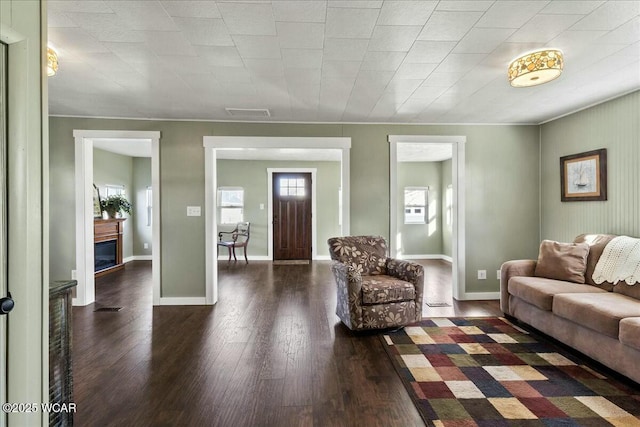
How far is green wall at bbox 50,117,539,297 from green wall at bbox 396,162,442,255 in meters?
3.22

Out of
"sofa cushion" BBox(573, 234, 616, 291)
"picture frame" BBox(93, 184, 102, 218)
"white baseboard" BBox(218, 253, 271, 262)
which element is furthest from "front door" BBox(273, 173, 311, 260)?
"sofa cushion" BBox(573, 234, 616, 291)

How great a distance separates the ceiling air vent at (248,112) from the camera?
3.61 m

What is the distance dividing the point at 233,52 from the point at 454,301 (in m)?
3.81

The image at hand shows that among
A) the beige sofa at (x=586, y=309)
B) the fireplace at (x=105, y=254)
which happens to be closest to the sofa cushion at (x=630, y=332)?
the beige sofa at (x=586, y=309)

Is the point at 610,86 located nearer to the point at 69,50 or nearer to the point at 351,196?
the point at 351,196

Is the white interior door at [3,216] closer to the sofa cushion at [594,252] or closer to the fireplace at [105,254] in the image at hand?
the sofa cushion at [594,252]

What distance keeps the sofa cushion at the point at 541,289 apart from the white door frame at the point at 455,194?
0.97m

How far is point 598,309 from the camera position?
2305 mm

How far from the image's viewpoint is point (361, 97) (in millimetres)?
3219

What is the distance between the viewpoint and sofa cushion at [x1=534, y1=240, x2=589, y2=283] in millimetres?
3055

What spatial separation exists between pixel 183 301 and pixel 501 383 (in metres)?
3.54

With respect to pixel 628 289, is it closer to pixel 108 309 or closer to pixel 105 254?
pixel 108 309

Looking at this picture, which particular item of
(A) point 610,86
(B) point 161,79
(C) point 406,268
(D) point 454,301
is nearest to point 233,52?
(B) point 161,79

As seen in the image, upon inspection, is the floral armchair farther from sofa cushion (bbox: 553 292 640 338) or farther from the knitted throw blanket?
the knitted throw blanket
